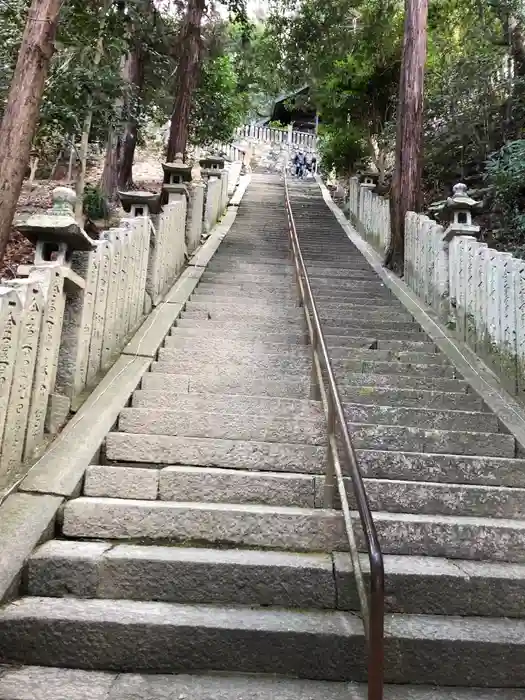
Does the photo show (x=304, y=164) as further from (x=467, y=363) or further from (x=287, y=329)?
(x=467, y=363)

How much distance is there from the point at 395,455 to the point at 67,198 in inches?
120

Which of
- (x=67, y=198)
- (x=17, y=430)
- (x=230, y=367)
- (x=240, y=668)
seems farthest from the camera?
(x=230, y=367)

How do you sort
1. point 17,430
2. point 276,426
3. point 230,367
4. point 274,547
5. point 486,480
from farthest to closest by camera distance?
point 230,367 → point 276,426 → point 486,480 → point 17,430 → point 274,547

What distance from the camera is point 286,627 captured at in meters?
2.47

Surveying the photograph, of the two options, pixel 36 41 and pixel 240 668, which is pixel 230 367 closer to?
pixel 240 668

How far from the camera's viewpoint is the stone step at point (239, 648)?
7.86 feet

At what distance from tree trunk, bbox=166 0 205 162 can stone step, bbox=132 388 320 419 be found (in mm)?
8144

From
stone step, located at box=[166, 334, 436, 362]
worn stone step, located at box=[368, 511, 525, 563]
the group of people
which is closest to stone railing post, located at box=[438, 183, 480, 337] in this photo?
stone step, located at box=[166, 334, 436, 362]

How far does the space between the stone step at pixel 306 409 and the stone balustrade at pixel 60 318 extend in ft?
2.00

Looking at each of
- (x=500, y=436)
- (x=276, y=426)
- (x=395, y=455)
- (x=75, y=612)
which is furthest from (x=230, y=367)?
(x=75, y=612)

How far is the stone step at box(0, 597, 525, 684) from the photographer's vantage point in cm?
239

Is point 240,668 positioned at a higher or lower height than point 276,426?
lower

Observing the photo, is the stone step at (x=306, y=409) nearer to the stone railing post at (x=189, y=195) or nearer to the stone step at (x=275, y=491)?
the stone step at (x=275, y=491)

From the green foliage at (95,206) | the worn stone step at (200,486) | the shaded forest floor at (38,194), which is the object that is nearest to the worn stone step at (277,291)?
the shaded forest floor at (38,194)
